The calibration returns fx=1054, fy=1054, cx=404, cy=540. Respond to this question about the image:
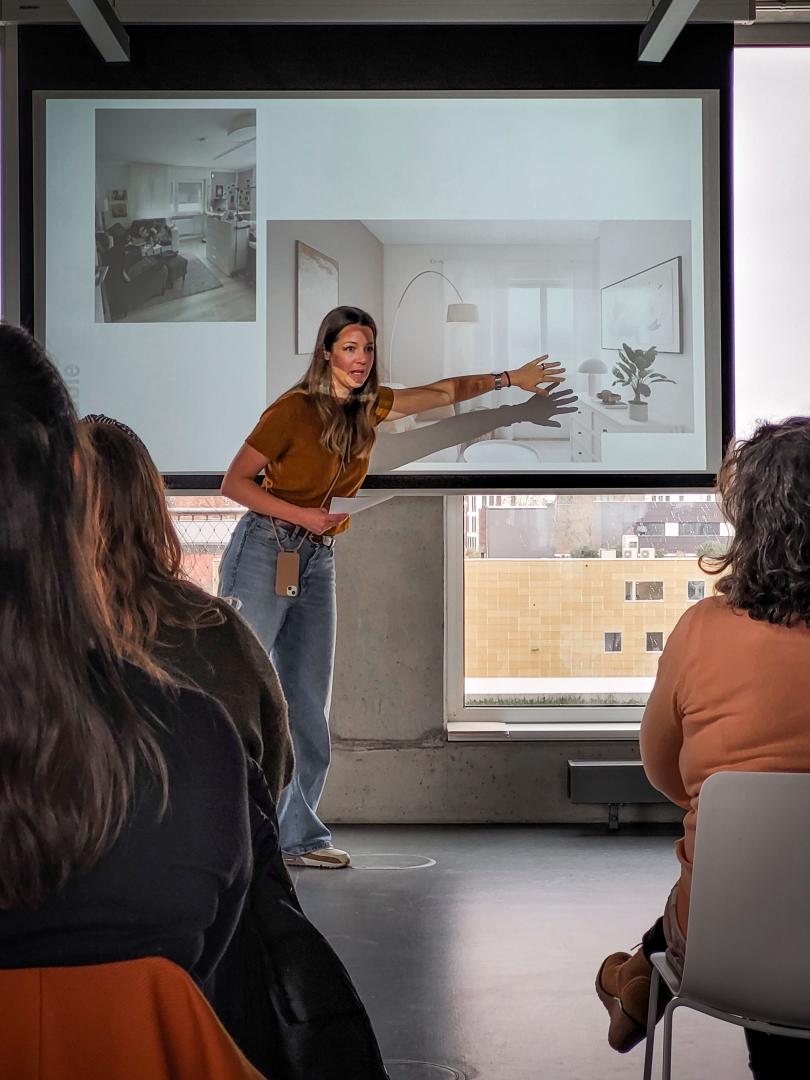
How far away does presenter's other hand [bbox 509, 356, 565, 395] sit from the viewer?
11.9 feet

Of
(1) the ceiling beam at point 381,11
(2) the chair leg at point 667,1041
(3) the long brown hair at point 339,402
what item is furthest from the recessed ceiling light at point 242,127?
(2) the chair leg at point 667,1041

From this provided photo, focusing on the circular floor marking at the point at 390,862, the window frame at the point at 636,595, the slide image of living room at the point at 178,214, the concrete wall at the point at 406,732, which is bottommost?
the circular floor marking at the point at 390,862

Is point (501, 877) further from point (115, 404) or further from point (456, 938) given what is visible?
point (115, 404)

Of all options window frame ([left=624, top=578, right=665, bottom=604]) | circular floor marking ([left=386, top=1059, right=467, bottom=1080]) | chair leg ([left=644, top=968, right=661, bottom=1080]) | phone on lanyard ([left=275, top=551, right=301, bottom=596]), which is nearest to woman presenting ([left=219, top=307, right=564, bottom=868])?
phone on lanyard ([left=275, top=551, right=301, bottom=596])

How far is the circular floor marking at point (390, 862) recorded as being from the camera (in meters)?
3.49

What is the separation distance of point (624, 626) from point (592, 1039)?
2042mm

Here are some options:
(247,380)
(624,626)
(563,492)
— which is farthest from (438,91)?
(624,626)

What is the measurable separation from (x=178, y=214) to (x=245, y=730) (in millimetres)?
2575

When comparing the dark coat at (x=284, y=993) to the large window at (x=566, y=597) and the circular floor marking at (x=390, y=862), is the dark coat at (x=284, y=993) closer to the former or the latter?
the circular floor marking at (x=390, y=862)

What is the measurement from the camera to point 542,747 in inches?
158

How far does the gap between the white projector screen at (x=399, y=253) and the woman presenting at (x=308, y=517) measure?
12 centimetres

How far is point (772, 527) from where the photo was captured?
62.9 inches

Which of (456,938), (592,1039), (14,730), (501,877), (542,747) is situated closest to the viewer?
(14,730)

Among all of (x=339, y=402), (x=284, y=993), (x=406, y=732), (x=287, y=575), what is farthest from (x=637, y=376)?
(x=284, y=993)
